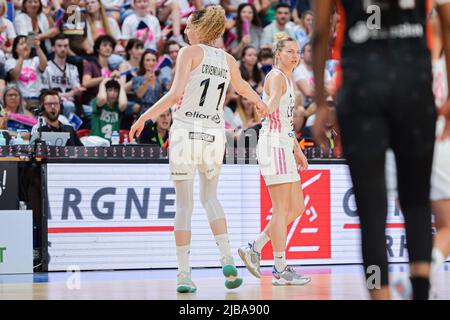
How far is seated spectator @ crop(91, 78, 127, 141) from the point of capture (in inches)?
459

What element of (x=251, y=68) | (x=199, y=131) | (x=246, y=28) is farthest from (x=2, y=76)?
(x=199, y=131)

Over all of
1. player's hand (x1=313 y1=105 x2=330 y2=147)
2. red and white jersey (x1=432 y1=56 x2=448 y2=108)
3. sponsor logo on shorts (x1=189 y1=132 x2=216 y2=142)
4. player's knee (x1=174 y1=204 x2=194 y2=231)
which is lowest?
player's knee (x1=174 y1=204 x2=194 y2=231)

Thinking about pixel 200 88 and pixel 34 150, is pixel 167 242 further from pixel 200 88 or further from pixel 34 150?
pixel 200 88

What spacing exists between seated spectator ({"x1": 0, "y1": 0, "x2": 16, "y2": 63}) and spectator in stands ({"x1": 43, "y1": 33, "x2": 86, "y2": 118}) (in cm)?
67

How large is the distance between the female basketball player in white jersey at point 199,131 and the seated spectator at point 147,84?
5073 millimetres

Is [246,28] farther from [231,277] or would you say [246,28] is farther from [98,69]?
[231,277]

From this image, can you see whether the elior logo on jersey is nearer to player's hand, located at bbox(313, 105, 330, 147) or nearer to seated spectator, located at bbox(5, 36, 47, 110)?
seated spectator, located at bbox(5, 36, 47, 110)

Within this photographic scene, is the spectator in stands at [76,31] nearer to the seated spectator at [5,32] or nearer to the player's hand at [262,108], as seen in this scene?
the seated spectator at [5,32]

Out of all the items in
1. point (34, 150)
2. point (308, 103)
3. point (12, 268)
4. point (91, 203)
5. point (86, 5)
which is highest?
point (86, 5)

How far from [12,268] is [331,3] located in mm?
6475

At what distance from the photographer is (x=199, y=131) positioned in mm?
6988

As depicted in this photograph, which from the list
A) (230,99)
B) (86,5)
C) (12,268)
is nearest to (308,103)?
(230,99)

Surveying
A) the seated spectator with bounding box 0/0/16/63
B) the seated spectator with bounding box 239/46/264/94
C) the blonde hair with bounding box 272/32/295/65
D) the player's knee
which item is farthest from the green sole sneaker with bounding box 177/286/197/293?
the seated spectator with bounding box 0/0/16/63
